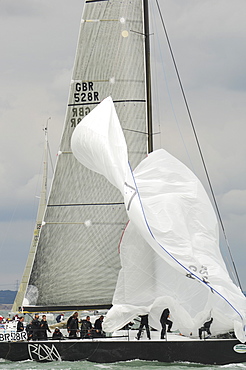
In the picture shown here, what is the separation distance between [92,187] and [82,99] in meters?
2.38

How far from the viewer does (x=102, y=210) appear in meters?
20.7

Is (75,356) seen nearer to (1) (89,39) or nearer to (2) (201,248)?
(2) (201,248)

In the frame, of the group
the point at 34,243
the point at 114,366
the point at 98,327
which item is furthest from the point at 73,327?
the point at 34,243

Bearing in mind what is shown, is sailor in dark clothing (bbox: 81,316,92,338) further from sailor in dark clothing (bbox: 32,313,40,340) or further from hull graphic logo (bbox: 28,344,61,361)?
sailor in dark clothing (bbox: 32,313,40,340)

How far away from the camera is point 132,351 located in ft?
57.4

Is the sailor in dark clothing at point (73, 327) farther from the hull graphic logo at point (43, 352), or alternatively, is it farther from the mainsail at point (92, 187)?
the mainsail at point (92, 187)

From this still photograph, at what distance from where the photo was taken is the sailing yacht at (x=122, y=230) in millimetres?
17391

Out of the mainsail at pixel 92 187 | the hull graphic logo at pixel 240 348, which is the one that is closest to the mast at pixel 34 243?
the mainsail at pixel 92 187

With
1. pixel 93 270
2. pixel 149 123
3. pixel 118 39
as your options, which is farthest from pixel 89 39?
pixel 93 270

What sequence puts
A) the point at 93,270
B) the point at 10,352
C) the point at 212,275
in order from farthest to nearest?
1. the point at 93,270
2. the point at 10,352
3. the point at 212,275

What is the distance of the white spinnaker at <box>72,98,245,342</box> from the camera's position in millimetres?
17312

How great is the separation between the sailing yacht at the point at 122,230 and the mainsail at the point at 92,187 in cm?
3

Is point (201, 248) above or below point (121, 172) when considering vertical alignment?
below

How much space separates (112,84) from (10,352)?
7.26 meters
